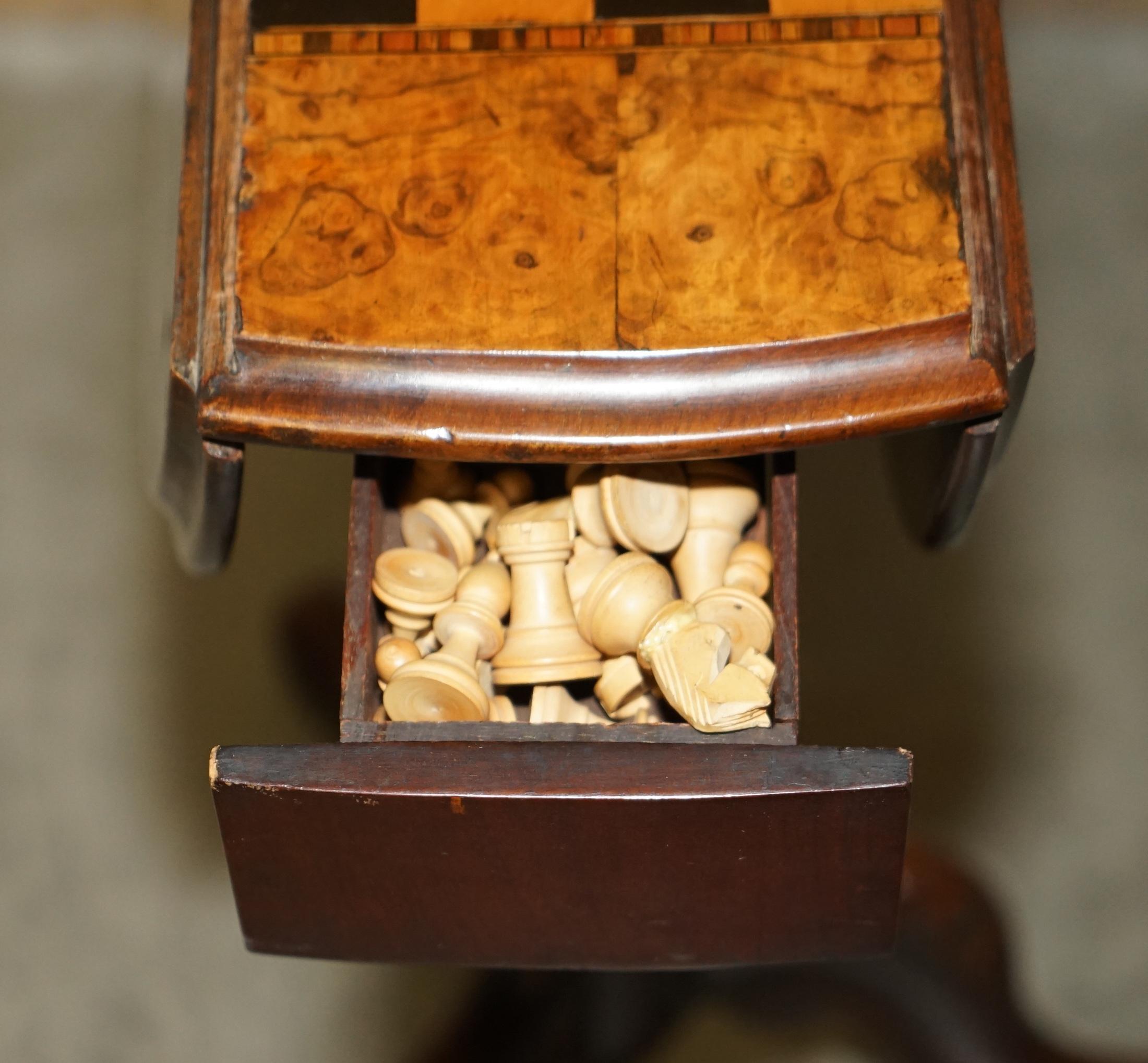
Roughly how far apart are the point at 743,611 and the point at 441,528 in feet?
0.75

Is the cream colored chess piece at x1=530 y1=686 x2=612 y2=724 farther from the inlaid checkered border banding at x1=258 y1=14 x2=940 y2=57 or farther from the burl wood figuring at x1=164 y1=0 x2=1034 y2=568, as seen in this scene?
the inlaid checkered border banding at x1=258 y1=14 x2=940 y2=57

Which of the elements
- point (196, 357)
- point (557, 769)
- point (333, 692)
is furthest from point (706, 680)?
point (333, 692)

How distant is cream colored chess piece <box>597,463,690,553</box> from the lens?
994 millimetres

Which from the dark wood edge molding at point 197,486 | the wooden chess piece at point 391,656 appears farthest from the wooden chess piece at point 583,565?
the dark wood edge molding at point 197,486

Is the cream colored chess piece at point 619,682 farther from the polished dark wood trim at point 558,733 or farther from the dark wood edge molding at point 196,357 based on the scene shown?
the dark wood edge molding at point 196,357

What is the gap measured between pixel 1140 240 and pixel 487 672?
1.43 meters

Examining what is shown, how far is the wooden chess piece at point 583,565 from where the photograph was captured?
101 cm

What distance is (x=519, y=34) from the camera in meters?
1.01

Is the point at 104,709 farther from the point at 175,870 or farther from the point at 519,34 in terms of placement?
the point at 519,34

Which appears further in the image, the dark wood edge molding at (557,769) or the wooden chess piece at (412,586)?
the wooden chess piece at (412,586)

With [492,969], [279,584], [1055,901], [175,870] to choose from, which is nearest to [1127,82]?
[1055,901]

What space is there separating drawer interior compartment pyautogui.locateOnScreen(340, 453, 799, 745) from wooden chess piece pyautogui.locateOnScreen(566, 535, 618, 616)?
112mm

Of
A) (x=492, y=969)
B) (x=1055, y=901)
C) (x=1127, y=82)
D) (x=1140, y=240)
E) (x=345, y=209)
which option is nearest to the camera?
(x=345, y=209)

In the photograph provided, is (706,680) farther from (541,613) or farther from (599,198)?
(599,198)
